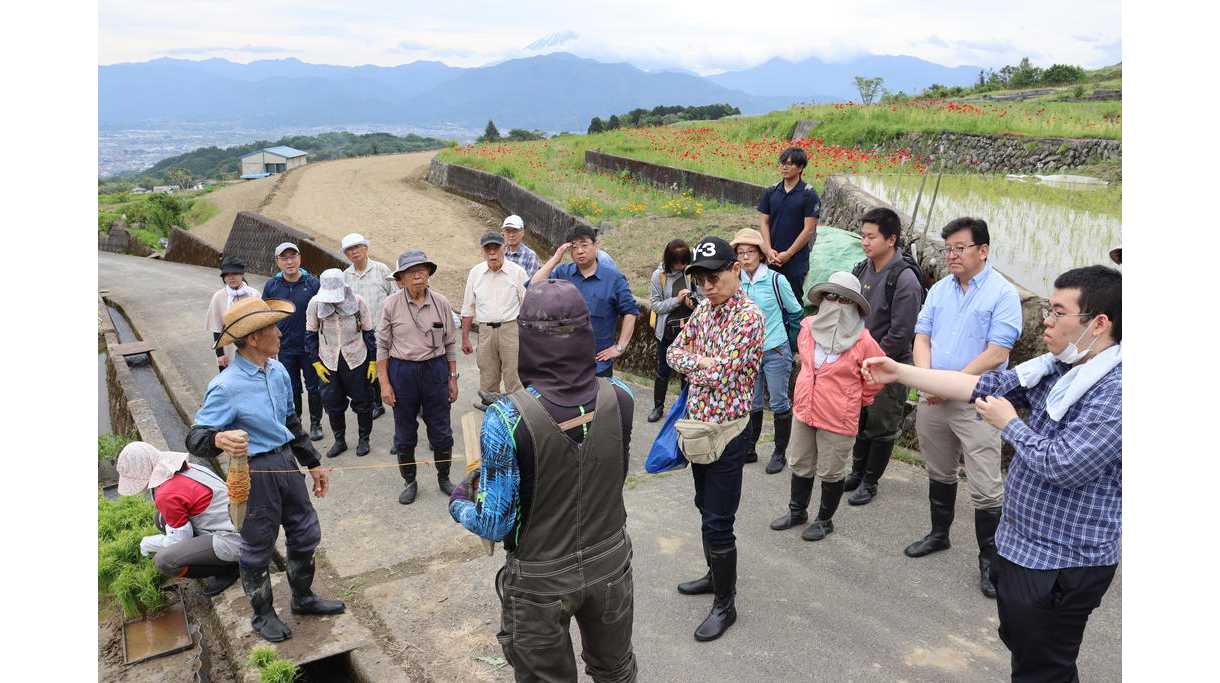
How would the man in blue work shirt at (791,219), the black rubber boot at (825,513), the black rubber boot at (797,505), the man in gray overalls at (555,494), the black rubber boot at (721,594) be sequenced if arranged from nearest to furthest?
the man in gray overalls at (555,494) → the black rubber boot at (721,594) → the black rubber boot at (825,513) → the black rubber boot at (797,505) → the man in blue work shirt at (791,219)

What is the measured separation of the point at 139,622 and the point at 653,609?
318 cm

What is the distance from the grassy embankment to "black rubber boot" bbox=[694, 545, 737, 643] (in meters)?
7.13

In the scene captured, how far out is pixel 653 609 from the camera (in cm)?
437

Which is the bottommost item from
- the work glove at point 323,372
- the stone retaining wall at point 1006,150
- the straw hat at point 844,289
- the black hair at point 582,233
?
the work glove at point 323,372

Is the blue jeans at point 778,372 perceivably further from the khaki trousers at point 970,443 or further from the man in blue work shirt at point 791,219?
the khaki trousers at point 970,443

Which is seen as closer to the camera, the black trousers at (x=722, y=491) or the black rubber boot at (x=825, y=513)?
the black trousers at (x=722, y=491)

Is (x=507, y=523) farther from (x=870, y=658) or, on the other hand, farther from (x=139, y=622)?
(x=139, y=622)

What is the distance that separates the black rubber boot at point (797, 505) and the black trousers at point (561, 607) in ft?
7.79

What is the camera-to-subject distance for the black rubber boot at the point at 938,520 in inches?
185

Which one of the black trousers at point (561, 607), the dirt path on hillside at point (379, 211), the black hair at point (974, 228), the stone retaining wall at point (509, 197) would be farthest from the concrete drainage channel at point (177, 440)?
the stone retaining wall at point (509, 197)

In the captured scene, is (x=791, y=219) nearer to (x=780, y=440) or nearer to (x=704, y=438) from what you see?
(x=780, y=440)

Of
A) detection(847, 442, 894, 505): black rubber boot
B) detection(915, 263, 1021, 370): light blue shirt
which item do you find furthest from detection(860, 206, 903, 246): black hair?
detection(847, 442, 894, 505): black rubber boot

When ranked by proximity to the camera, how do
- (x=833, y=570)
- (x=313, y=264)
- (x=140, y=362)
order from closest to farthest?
(x=833, y=570), (x=140, y=362), (x=313, y=264)

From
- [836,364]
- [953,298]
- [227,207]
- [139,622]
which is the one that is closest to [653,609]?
[836,364]
